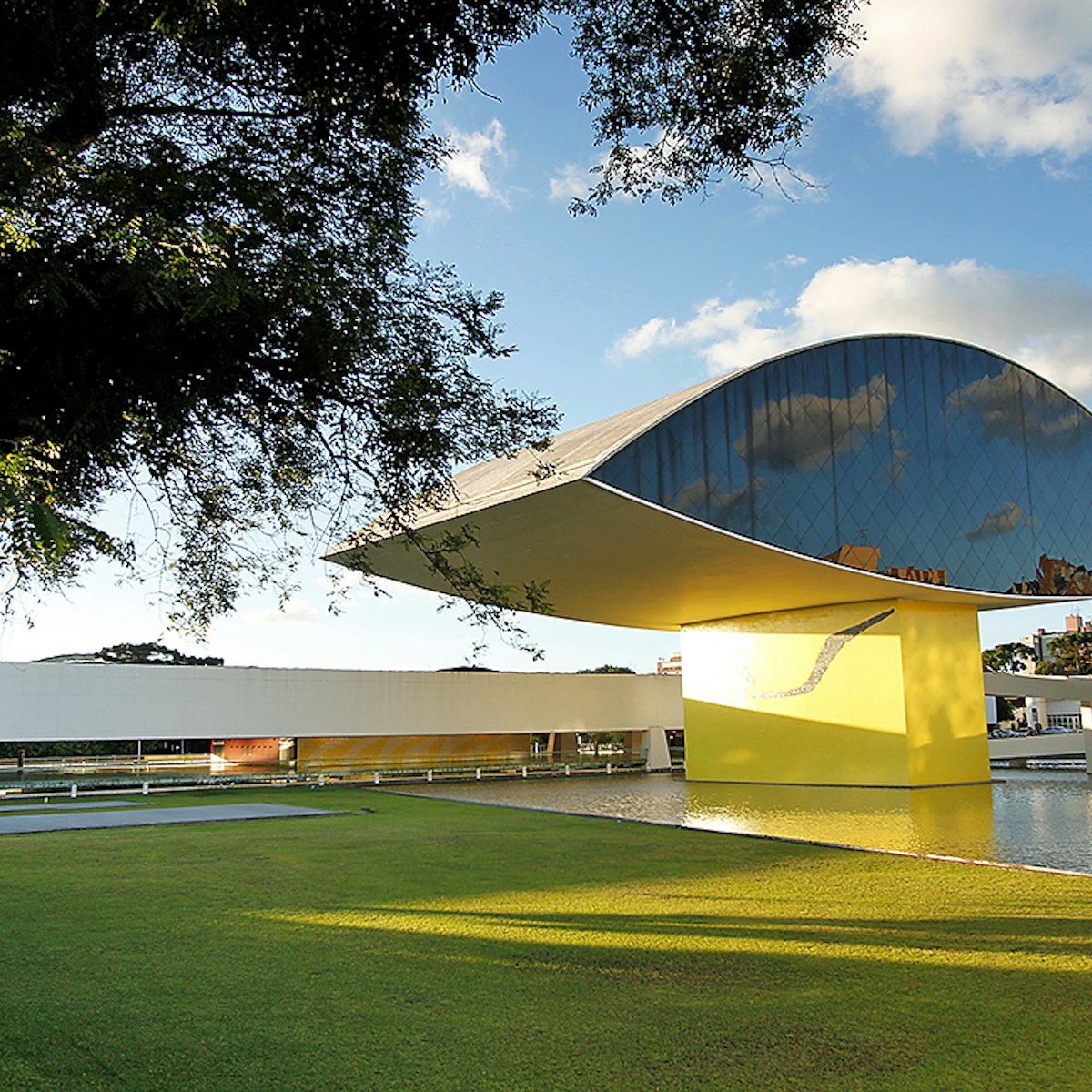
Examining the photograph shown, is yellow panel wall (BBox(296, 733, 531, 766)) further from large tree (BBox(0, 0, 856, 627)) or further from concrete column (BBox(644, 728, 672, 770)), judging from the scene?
large tree (BBox(0, 0, 856, 627))

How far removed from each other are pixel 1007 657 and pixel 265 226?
85593 mm

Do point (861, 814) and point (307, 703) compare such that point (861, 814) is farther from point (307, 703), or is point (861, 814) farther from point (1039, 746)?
point (1039, 746)

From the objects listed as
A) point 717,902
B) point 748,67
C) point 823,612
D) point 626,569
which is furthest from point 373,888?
point 823,612

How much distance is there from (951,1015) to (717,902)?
352cm

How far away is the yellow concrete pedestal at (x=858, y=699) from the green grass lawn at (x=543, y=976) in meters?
12.7

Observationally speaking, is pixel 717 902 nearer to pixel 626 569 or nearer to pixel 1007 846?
pixel 1007 846

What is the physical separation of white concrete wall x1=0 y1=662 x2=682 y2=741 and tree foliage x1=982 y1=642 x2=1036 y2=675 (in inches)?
2271

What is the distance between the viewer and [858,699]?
77.5 feet

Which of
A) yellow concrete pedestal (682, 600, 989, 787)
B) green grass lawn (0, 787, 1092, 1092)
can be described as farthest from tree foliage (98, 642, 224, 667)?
green grass lawn (0, 787, 1092, 1092)

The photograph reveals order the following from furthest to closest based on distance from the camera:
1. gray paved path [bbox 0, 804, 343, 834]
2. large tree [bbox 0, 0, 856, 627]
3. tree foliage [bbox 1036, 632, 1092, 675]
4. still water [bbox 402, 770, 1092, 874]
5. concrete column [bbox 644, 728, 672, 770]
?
tree foliage [bbox 1036, 632, 1092, 675], concrete column [bbox 644, 728, 672, 770], gray paved path [bbox 0, 804, 343, 834], still water [bbox 402, 770, 1092, 874], large tree [bbox 0, 0, 856, 627]

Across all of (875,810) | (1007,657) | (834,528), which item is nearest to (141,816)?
(875,810)

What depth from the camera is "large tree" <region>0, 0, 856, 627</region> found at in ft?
17.5

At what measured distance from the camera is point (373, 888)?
9305 millimetres

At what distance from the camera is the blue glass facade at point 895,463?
19.7 metres
